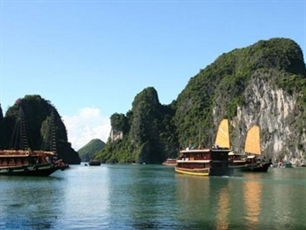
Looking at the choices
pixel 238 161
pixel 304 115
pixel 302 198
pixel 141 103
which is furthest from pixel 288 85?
pixel 302 198

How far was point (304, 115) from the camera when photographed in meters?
121

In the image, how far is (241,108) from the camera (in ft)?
472

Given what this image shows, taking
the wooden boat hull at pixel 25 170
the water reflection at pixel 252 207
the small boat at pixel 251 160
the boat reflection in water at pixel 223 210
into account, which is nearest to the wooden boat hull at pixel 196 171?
the small boat at pixel 251 160

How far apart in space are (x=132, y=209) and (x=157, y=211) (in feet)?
5.58

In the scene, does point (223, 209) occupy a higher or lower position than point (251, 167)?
lower

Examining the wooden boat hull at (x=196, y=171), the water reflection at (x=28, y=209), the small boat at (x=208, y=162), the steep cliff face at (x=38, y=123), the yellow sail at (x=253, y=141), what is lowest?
the water reflection at (x=28, y=209)

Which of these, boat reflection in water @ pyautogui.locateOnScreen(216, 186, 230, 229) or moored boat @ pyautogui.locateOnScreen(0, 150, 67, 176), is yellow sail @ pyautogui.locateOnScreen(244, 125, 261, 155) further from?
boat reflection in water @ pyautogui.locateOnScreen(216, 186, 230, 229)

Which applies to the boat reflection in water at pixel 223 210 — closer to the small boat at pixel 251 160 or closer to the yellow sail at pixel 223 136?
the yellow sail at pixel 223 136

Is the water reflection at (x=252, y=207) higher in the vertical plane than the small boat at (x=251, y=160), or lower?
lower

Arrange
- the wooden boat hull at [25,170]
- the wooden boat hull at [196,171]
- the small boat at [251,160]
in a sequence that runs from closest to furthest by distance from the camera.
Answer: the wooden boat hull at [25,170] → the wooden boat hull at [196,171] → the small boat at [251,160]

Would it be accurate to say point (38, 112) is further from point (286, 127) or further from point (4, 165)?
point (4, 165)

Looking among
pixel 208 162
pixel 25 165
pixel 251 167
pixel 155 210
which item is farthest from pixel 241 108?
pixel 155 210

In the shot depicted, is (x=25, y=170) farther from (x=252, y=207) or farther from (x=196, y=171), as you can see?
(x=252, y=207)

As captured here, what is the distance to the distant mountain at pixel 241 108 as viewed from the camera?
126 meters
